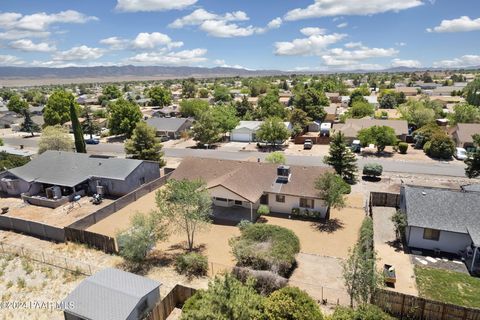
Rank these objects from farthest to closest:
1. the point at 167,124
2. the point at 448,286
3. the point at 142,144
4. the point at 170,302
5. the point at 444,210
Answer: the point at 167,124
the point at 142,144
the point at 444,210
the point at 448,286
the point at 170,302

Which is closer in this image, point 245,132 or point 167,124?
point 245,132

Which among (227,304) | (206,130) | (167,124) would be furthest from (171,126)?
(227,304)

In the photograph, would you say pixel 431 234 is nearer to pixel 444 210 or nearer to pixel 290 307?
pixel 444 210

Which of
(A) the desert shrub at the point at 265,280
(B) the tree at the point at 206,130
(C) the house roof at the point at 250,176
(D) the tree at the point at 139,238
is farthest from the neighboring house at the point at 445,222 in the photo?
(B) the tree at the point at 206,130

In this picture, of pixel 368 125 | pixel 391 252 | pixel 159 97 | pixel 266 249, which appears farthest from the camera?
pixel 159 97

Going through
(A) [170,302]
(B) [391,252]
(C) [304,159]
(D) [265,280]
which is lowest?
(B) [391,252]

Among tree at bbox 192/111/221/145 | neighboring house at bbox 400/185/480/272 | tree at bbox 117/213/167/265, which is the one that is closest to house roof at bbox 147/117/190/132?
tree at bbox 192/111/221/145

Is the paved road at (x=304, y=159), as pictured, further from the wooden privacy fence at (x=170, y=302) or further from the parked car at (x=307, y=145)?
the wooden privacy fence at (x=170, y=302)
